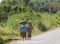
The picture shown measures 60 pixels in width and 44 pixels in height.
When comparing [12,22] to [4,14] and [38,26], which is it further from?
[4,14]

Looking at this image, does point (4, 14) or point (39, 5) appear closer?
point (4, 14)

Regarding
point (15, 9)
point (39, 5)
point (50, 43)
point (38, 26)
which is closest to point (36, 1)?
point (39, 5)

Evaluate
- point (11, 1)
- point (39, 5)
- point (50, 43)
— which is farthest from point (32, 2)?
point (50, 43)

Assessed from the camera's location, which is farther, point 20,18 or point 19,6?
point 19,6

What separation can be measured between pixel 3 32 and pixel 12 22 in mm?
5753

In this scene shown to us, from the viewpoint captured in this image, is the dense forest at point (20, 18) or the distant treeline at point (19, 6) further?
the distant treeline at point (19, 6)

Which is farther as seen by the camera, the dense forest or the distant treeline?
the distant treeline

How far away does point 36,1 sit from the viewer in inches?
2334

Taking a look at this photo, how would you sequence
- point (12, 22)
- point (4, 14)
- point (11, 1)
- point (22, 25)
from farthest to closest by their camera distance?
point (11, 1), point (4, 14), point (12, 22), point (22, 25)

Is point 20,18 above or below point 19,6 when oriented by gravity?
below

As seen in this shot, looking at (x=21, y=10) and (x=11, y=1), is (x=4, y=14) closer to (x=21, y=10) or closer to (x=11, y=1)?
(x=21, y=10)

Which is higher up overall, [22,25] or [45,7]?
[22,25]

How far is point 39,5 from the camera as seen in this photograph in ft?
190

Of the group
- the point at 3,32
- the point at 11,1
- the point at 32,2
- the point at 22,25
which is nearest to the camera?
the point at 22,25
